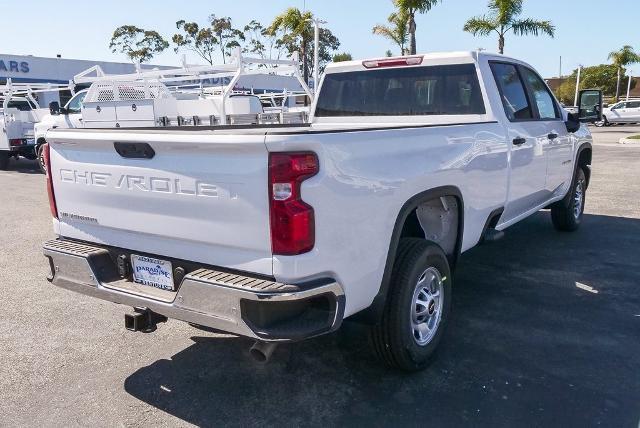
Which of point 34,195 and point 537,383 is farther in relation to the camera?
point 34,195

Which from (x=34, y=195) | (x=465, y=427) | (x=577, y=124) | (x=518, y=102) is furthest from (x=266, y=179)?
(x=34, y=195)

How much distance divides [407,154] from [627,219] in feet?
19.8

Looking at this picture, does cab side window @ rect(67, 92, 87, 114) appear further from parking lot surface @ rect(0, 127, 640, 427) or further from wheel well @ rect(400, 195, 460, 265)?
wheel well @ rect(400, 195, 460, 265)

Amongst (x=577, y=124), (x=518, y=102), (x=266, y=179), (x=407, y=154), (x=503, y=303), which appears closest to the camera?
(x=266, y=179)

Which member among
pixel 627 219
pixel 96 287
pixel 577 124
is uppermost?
pixel 577 124

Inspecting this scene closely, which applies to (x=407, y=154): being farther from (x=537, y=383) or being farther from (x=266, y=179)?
(x=537, y=383)

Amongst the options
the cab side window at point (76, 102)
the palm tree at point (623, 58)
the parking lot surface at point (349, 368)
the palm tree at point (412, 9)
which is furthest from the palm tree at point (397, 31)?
the palm tree at point (623, 58)

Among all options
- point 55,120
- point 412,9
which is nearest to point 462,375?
point 55,120

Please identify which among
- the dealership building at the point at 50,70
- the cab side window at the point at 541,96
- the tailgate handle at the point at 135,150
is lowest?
the tailgate handle at the point at 135,150

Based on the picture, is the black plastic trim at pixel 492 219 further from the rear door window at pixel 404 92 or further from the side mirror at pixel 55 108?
the side mirror at pixel 55 108

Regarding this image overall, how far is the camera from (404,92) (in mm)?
5000

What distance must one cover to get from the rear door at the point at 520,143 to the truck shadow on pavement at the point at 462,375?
2.86 ft

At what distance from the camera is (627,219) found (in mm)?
7902

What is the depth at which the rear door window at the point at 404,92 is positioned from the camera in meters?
4.74
